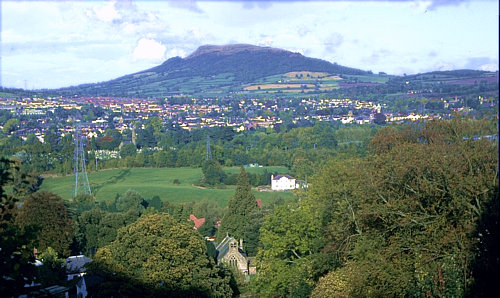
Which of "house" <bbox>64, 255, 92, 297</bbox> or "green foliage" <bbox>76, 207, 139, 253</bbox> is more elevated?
"house" <bbox>64, 255, 92, 297</bbox>

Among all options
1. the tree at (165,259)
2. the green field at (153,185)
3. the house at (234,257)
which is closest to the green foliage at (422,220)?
the tree at (165,259)

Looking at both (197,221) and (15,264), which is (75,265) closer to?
(197,221)

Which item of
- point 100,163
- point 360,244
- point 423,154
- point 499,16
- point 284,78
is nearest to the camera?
point 499,16

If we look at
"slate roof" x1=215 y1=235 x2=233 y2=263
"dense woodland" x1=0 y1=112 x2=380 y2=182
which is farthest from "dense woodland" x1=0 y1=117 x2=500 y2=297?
"dense woodland" x1=0 y1=112 x2=380 y2=182

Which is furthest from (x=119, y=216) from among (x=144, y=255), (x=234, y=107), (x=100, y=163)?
(x=234, y=107)

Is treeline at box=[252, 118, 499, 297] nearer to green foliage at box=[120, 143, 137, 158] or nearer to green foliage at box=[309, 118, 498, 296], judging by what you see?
green foliage at box=[309, 118, 498, 296]

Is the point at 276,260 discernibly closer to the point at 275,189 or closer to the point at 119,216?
the point at 119,216

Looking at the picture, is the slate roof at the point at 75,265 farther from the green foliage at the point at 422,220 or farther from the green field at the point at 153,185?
the green field at the point at 153,185
